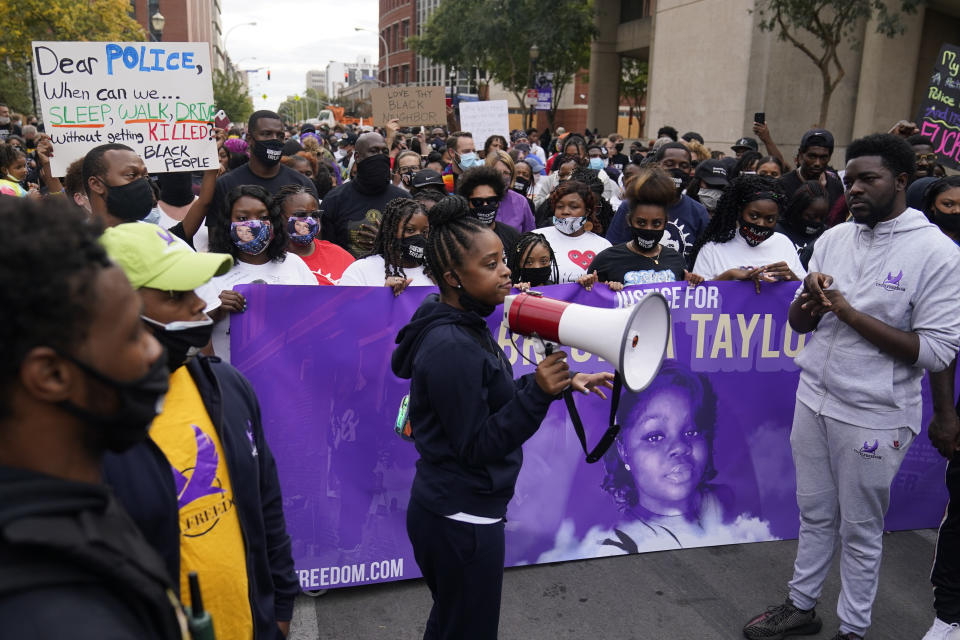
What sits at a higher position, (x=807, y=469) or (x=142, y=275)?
(x=142, y=275)

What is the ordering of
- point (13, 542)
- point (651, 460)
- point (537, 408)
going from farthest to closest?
1. point (651, 460)
2. point (537, 408)
3. point (13, 542)

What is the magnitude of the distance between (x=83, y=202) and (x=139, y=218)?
68 centimetres

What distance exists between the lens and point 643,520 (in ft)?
13.9

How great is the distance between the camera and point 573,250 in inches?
194

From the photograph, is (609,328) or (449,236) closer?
(609,328)

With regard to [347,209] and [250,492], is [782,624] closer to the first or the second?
[250,492]

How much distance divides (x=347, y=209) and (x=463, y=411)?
3918 millimetres

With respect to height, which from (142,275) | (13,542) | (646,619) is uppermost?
(142,275)

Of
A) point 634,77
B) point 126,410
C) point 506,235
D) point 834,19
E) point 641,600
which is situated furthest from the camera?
point 634,77

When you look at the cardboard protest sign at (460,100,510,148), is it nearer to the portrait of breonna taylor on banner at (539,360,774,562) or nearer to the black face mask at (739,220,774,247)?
the black face mask at (739,220,774,247)

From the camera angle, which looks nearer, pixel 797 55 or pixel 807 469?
pixel 807 469

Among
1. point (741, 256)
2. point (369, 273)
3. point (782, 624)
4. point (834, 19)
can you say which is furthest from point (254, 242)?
point (834, 19)

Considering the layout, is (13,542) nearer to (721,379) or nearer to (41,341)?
Result: (41,341)

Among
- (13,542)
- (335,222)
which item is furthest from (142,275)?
(335,222)
